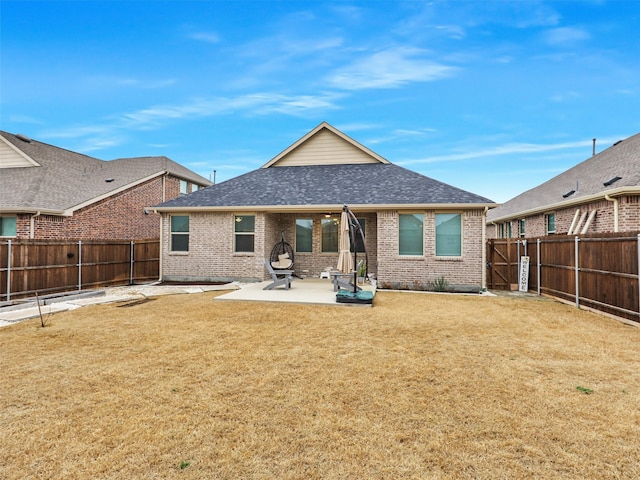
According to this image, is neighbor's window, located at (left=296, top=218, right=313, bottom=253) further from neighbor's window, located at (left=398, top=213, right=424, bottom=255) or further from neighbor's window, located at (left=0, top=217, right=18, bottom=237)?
neighbor's window, located at (left=0, top=217, right=18, bottom=237)

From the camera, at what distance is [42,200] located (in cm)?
1368

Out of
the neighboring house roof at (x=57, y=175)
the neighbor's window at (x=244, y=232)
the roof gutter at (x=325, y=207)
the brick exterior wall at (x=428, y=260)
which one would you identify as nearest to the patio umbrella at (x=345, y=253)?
the roof gutter at (x=325, y=207)

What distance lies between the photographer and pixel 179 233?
46.4ft

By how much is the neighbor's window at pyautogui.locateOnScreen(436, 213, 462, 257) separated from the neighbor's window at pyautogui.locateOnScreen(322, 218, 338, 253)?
171 inches

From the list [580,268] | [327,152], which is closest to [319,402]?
[580,268]

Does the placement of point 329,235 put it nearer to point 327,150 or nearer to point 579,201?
point 327,150

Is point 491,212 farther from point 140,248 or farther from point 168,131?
point 168,131

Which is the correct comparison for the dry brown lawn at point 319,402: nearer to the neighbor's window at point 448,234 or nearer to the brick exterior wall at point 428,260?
the brick exterior wall at point 428,260

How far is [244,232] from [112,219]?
7.42 meters

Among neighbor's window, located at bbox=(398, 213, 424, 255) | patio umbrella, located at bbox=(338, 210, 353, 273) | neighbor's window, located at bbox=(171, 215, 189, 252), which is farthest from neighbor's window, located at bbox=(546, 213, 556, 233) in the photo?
neighbor's window, located at bbox=(171, 215, 189, 252)

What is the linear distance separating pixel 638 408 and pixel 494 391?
1.32 metres

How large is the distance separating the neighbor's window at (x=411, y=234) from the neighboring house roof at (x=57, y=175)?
43.6ft

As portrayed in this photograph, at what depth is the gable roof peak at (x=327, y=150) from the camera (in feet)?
53.1

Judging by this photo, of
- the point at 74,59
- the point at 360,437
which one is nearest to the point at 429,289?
the point at 360,437
